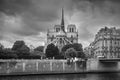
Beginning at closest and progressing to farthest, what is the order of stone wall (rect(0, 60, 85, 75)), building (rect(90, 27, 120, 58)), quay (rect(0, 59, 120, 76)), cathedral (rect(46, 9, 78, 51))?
stone wall (rect(0, 60, 85, 75)) < quay (rect(0, 59, 120, 76)) < building (rect(90, 27, 120, 58)) < cathedral (rect(46, 9, 78, 51))

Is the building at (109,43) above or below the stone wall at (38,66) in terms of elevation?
above

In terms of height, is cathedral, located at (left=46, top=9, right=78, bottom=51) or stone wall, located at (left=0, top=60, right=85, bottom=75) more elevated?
cathedral, located at (left=46, top=9, right=78, bottom=51)

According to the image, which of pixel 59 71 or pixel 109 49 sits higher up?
pixel 109 49

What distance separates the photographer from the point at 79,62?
71.2 m

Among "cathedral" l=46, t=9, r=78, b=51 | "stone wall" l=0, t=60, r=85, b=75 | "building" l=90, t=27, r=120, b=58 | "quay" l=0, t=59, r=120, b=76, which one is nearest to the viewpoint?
"stone wall" l=0, t=60, r=85, b=75

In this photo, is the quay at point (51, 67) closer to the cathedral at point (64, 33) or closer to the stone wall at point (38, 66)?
the stone wall at point (38, 66)

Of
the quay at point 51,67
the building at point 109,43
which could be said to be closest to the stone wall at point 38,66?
the quay at point 51,67

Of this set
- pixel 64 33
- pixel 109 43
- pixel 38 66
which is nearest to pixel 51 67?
pixel 38 66

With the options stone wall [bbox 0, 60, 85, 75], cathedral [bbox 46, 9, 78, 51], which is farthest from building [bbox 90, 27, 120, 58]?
cathedral [bbox 46, 9, 78, 51]

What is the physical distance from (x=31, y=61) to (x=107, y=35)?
158ft

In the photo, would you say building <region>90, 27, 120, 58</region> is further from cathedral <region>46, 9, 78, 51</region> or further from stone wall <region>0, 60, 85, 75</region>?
cathedral <region>46, 9, 78, 51</region>

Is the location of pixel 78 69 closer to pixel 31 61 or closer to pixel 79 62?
pixel 79 62

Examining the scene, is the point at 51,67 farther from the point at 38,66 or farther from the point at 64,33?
the point at 64,33

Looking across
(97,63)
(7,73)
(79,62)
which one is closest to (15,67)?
(7,73)
